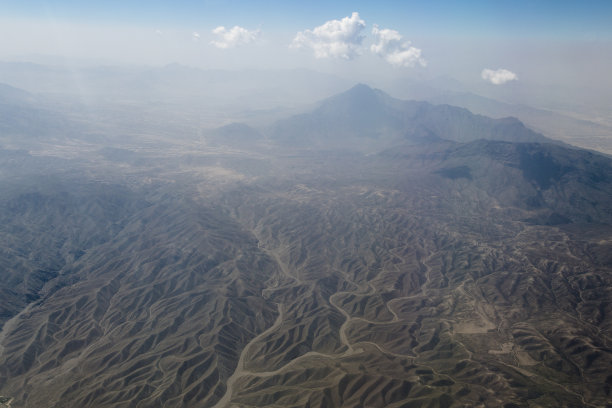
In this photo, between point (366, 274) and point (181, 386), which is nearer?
point (181, 386)

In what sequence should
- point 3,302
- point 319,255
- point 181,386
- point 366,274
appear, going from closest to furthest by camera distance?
1. point 181,386
2. point 3,302
3. point 366,274
4. point 319,255

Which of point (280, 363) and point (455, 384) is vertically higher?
point (455, 384)

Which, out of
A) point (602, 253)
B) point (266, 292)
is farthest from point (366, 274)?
point (602, 253)

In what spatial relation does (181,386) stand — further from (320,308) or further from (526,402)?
(526,402)

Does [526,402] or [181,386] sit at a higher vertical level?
[526,402]

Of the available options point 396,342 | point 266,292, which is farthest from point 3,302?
point 396,342

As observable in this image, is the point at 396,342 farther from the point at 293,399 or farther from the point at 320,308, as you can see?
the point at 293,399

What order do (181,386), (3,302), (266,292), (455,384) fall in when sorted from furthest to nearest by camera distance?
1. (266,292)
2. (3,302)
3. (181,386)
4. (455,384)

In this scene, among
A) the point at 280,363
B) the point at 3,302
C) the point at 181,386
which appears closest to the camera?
the point at 181,386

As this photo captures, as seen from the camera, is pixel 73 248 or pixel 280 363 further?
pixel 73 248
